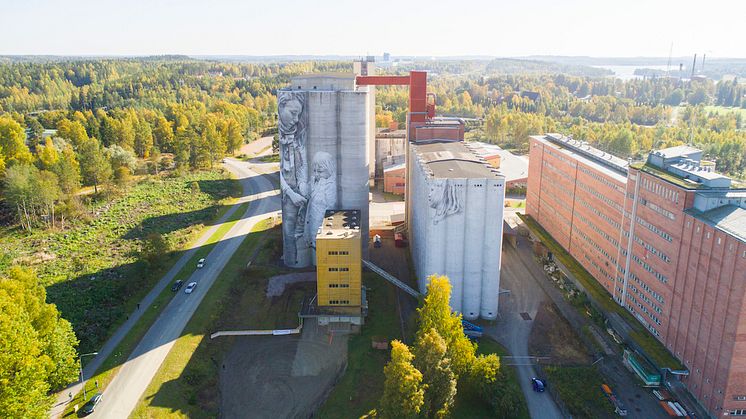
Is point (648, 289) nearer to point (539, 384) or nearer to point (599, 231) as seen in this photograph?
point (599, 231)

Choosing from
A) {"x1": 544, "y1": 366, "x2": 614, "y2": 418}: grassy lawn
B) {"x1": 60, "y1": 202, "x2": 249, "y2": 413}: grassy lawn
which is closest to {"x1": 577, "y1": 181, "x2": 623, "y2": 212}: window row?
{"x1": 544, "y1": 366, "x2": 614, "y2": 418}: grassy lawn

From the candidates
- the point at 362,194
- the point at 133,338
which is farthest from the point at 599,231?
the point at 133,338

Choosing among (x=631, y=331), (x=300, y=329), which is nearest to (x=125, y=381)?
(x=300, y=329)

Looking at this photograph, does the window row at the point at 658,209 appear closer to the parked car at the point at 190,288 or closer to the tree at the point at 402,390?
the tree at the point at 402,390

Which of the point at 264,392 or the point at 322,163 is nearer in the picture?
the point at 264,392

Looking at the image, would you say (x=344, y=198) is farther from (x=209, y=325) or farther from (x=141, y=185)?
(x=141, y=185)

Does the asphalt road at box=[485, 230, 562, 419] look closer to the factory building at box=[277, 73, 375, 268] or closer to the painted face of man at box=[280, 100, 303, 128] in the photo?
the factory building at box=[277, 73, 375, 268]

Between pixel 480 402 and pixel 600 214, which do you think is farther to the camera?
pixel 600 214

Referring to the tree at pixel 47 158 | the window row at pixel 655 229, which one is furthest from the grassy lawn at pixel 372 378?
the tree at pixel 47 158
